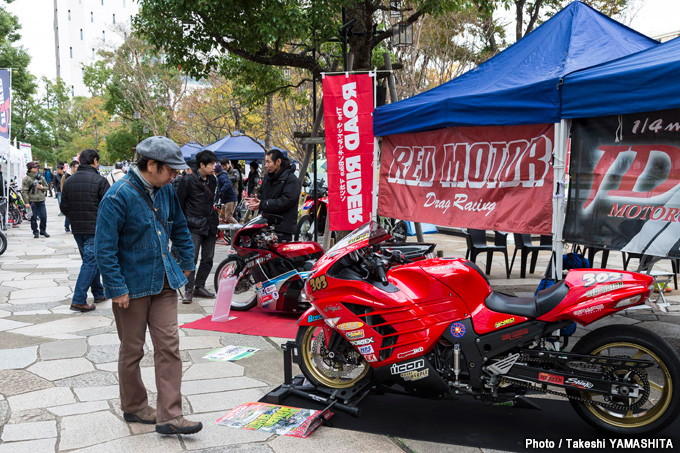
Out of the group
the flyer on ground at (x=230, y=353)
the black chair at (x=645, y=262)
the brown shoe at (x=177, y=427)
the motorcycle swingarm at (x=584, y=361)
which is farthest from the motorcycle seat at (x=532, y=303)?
the flyer on ground at (x=230, y=353)

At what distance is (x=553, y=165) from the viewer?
4.77 m

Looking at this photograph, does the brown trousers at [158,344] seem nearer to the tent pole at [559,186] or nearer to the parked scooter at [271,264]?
the parked scooter at [271,264]

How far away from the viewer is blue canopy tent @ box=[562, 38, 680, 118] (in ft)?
12.7

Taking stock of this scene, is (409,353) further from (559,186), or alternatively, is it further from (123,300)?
(559,186)

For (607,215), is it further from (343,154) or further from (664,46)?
(343,154)

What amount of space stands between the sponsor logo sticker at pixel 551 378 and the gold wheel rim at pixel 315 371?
50.6 inches

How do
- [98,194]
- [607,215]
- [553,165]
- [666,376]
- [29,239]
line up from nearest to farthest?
[666,376], [607,215], [553,165], [98,194], [29,239]

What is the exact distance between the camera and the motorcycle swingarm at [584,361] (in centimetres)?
321

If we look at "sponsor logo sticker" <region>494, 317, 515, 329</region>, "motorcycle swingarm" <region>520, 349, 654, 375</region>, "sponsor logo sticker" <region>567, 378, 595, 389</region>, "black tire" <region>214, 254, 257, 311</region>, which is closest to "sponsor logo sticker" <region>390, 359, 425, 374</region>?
"sponsor logo sticker" <region>494, 317, 515, 329</region>

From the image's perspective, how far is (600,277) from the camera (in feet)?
11.0

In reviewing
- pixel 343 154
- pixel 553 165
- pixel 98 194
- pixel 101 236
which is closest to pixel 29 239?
pixel 98 194

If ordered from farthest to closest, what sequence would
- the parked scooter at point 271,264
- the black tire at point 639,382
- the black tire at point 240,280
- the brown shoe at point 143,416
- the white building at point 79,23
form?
the white building at point 79,23 → the black tire at point 240,280 → the parked scooter at point 271,264 → the brown shoe at point 143,416 → the black tire at point 639,382

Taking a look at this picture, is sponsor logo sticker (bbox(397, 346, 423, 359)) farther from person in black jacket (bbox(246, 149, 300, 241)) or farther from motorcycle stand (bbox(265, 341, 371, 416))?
person in black jacket (bbox(246, 149, 300, 241))

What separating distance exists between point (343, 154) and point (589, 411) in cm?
445
